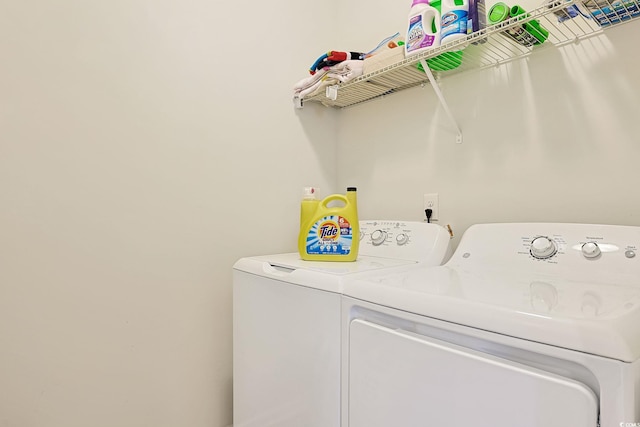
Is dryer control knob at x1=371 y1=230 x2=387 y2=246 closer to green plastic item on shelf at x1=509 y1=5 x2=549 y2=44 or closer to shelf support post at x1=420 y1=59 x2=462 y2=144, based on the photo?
shelf support post at x1=420 y1=59 x2=462 y2=144

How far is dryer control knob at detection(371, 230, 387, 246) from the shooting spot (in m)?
1.53

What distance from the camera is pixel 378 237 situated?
1549 mm

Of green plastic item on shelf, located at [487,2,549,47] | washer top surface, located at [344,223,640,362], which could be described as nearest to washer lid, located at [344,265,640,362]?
washer top surface, located at [344,223,640,362]

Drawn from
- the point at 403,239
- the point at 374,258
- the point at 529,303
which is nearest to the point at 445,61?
the point at 403,239

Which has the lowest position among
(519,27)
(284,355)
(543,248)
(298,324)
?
(284,355)

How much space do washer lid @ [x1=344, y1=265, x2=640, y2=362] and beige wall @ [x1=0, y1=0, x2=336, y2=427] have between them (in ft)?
2.68

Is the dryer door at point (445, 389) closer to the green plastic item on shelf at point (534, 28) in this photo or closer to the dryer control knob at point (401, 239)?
the dryer control knob at point (401, 239)

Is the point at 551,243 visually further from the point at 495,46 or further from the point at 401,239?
the point at 495,46

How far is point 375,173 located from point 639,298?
47.6 inches

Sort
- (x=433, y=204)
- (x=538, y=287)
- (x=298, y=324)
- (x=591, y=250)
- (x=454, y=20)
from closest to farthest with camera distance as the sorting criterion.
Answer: (x=538, y=287) < (x=591, y=250) < (x=298, y=324) < (x=454, y=20) < (x=433, y=204)

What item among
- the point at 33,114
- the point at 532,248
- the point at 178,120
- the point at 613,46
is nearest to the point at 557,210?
the point at 532,248

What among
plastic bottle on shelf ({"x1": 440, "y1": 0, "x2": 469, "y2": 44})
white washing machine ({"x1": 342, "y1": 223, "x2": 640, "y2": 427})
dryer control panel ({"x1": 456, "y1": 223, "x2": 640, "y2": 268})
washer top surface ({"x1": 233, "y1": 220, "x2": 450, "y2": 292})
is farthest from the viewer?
plastic bottle on shelf ({"x1": 440, "y1": 0, "x2": 469, "y2": 44})

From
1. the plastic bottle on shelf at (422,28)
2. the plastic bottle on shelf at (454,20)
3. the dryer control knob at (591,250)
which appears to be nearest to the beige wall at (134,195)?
the plastic bottle on shelf at (422,28)

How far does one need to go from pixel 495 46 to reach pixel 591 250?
778 mm
